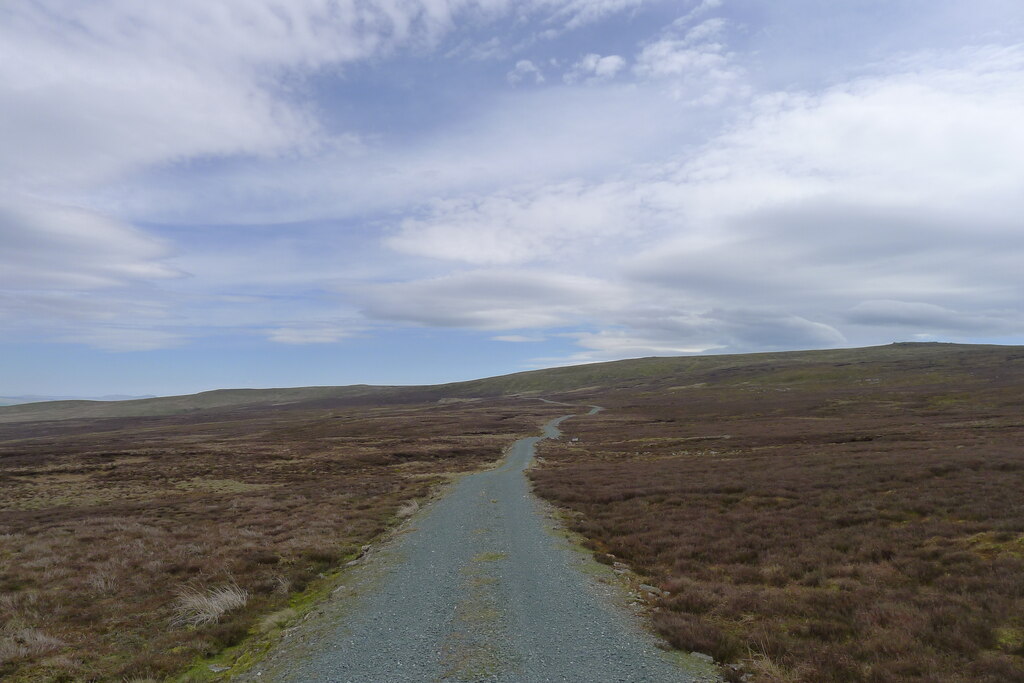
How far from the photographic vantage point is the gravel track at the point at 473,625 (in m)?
9.31

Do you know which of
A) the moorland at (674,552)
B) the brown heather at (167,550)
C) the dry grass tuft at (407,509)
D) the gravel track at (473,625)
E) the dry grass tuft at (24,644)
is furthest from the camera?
the dry grass tuft at (407,509)

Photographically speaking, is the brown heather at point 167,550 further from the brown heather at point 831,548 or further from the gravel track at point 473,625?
the brown heather at point 831,548

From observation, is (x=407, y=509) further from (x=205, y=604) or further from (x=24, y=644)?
(x=24, y=644)

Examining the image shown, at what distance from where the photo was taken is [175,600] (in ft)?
45.3

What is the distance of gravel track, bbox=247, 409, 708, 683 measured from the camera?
931 centimetres

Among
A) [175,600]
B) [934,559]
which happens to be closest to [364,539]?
[175,600]

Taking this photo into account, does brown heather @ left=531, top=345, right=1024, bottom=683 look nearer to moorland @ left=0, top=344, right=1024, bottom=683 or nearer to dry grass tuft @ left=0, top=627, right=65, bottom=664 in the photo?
moorland @ left=0, top=344, right=1024, bottom=683

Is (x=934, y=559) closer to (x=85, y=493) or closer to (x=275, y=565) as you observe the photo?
(x=275, y=565)

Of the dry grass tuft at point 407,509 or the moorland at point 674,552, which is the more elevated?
the moorland at point 674,552

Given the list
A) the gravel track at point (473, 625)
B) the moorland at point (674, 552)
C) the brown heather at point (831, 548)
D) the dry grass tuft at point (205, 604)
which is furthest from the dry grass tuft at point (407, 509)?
the dry grass tuft at point (205, 604)

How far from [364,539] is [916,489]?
2451cm

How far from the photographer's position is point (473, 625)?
1132 cm

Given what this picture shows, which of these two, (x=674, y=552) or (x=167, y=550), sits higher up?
(x=674, y=552)

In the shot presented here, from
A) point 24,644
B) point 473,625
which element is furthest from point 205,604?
point 473,625
